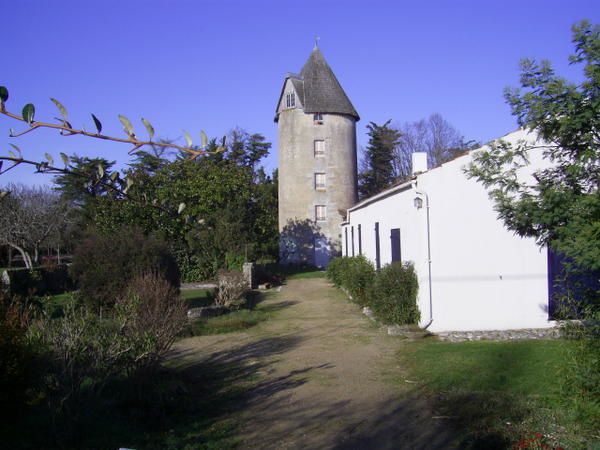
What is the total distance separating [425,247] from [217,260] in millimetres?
16351

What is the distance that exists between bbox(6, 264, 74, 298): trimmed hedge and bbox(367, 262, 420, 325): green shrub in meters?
13.4

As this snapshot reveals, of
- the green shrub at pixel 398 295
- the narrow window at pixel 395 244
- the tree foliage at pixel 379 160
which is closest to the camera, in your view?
the green shrub at pixel 398 295

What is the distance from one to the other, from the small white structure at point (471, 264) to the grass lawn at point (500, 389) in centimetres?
102

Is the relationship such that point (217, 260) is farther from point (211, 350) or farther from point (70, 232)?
point (211, 350)

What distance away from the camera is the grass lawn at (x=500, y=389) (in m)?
5.39

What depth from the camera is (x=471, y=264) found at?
11.5m

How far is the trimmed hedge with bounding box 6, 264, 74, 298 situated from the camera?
66.3 ft

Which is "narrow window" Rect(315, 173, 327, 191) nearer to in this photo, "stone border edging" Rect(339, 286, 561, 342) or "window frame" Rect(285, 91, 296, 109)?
"window frame" Rect(285, 91, 296, 109)

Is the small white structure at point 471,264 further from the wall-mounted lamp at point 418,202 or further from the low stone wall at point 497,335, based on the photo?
the low stone wall at point 497,335

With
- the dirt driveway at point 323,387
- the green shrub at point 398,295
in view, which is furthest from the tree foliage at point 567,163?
the green shrub at point 398,295

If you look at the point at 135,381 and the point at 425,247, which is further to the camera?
the point at 425,247

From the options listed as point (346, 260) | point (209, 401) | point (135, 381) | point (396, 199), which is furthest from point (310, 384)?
point (346, 260)

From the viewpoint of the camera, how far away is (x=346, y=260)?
69.8 ft

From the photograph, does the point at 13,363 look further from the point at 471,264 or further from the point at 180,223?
the point at 180,223
